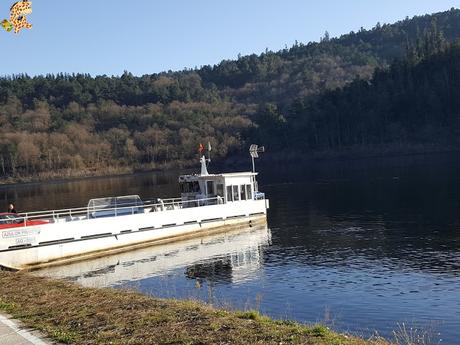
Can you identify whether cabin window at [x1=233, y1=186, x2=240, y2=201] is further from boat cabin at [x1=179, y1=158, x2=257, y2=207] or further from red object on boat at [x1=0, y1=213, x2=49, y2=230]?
red object on boat at [x1=0, y1=213, x2=49, y2=230]

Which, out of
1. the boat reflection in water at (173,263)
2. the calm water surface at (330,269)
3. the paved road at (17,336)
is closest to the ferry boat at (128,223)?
the boat reflection in water at (173,263)

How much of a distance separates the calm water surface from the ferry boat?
1538mm

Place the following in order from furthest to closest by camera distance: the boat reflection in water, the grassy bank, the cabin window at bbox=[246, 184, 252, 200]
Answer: the cabin window at bbox=[246, 184, 252, 200] → the boat reflection in water → the grassy bank

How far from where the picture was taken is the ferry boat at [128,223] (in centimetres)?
3419

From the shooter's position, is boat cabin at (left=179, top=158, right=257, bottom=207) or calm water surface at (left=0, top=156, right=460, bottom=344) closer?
calm water surface at (left=0, top=156, right=460, bottom=344)

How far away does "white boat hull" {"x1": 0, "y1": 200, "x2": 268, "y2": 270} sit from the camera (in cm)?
3375

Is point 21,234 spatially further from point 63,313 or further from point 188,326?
point 188,326

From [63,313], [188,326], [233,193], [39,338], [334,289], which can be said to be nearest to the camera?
[39,338]

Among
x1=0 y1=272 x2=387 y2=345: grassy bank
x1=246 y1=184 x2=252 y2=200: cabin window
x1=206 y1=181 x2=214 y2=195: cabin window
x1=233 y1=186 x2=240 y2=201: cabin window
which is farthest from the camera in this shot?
x1=246 y1=184 x2=252 y2=200: cabin window

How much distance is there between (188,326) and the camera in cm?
1355

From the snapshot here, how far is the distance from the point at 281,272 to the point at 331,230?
15711mm

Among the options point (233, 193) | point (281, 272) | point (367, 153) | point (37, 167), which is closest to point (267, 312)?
point (281, 272)

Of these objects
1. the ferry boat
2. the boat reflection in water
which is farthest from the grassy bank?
the ferry boat

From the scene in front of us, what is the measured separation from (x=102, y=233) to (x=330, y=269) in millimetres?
16461
